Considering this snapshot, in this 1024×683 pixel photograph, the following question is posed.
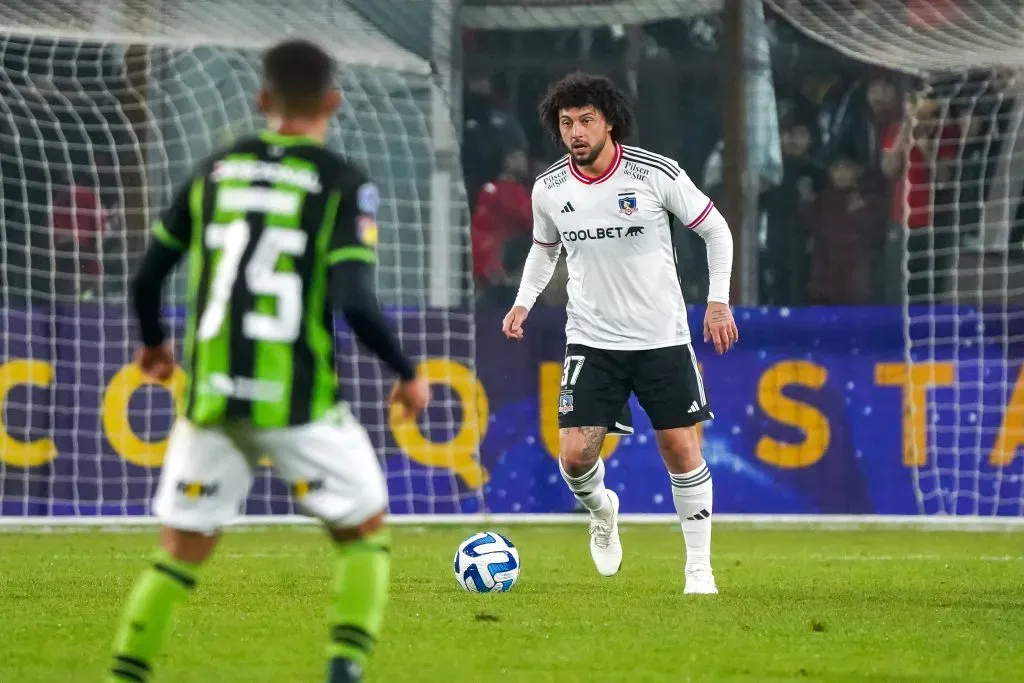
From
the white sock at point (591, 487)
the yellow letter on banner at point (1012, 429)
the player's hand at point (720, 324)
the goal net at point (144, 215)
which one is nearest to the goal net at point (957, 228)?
the yellow letter on banner at point (1012, 429)

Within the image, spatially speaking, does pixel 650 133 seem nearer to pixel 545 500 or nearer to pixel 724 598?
pixel 545 500

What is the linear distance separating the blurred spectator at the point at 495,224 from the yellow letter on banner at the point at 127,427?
8.20 feet

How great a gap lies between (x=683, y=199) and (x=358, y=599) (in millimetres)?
3712

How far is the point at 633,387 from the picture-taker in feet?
26.6

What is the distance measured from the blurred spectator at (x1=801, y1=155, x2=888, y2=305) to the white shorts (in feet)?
30.3

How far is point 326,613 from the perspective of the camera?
709cm

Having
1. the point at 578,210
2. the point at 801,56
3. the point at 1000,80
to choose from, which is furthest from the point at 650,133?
the point at 578,210

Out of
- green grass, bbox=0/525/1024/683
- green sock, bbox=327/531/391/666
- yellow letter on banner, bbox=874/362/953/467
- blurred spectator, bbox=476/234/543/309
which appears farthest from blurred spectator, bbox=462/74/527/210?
green sock, bbox=327/531/391/666

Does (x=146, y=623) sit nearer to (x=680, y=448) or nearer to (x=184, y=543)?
(x=184, y=543)

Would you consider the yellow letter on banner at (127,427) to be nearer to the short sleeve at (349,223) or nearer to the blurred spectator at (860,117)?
the blurred spectator at (860,117)

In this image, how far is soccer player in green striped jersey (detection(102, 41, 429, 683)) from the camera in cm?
456

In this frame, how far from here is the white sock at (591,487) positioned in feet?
26.9

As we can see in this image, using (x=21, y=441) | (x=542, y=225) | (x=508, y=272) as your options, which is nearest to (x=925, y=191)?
(x=508, y=272)

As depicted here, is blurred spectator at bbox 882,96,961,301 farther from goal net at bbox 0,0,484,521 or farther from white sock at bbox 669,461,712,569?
white sock at bbox 669,461,712,569
